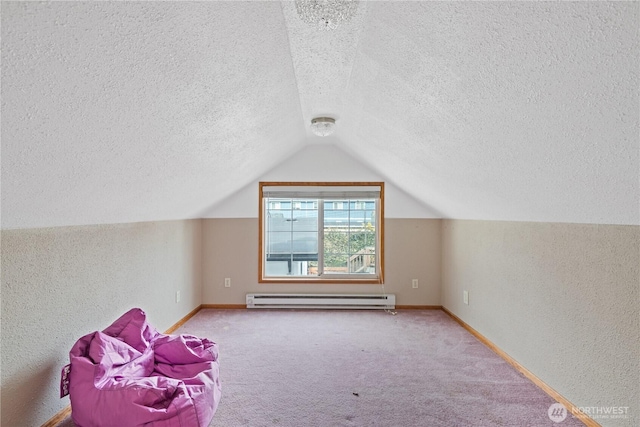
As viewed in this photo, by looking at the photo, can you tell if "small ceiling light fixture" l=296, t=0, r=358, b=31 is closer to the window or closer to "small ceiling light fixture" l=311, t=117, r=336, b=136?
"small ceiling light fixture" l=311, t=117, r=336, b=136

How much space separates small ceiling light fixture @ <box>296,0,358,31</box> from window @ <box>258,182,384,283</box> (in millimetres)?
3381

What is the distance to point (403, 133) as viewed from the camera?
7.98 feet

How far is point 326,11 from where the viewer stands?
124 cm

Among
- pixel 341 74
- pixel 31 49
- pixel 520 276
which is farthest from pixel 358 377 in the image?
pixel 31 49

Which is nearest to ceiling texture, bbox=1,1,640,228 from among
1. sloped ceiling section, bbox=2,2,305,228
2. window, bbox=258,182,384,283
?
sloped ceiling section, bbox=2,2,305,228

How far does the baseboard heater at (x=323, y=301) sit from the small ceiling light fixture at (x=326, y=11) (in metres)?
3.59

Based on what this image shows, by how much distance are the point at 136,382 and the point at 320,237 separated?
307cm

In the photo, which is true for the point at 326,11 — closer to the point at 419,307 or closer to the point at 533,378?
the point at 533,378

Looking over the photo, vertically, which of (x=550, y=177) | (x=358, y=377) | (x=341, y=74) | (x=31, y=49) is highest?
(x=341, y=74)

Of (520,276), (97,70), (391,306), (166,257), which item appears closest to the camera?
(97,70)

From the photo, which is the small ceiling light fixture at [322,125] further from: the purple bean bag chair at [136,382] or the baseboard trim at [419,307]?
the baseboard trim at [419,307]

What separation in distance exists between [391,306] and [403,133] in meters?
2.68

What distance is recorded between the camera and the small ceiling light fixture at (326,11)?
1217 mm

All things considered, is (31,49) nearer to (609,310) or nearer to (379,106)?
(379,106)
